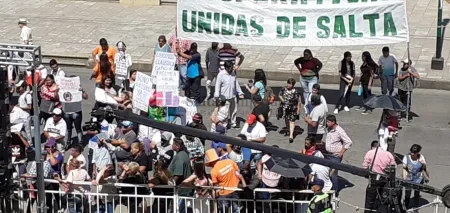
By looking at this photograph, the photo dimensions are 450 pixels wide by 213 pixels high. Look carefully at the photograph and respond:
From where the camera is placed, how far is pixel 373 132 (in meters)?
17.7

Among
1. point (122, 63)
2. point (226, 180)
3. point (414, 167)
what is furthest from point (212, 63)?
point (414, 167)

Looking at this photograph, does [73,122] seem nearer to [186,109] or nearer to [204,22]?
[186,109]

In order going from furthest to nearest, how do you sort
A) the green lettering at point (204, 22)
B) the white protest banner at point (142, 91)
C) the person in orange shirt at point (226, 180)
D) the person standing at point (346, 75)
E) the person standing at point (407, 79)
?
the person standing at point (346, 75) → the person standing at point (407, 79) → the white protest banner at point (142, 91) → the green lettering at point (204, 22) → the person in orange shirt at point (226, 180)

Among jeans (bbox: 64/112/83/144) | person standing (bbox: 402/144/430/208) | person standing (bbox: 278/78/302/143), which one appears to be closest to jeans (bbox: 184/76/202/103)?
person standing (bbox: 278/78/302/143)

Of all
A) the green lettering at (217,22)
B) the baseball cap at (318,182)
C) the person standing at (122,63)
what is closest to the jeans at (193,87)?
the person standing at (122,63)

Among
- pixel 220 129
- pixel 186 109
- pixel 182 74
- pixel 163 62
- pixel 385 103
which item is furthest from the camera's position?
pixel 182 74

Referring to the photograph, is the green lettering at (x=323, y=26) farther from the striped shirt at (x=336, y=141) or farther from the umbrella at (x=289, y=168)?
the umbrella at (x=289, y=168)

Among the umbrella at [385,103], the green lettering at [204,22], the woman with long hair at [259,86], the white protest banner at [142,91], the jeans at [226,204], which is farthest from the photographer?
the woman with long hair at [259,86]

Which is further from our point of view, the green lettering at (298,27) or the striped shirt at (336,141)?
the striped shirt at (336,141)

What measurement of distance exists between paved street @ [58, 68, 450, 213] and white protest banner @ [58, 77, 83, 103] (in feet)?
6.40

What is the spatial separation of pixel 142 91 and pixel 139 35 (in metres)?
8.18

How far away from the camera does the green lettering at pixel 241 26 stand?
48.6ft

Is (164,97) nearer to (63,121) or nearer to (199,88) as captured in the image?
(63,121)

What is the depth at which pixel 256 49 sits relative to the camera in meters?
22.6
